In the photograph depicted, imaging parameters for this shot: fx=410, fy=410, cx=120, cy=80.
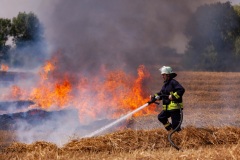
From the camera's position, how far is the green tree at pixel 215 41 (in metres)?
41.7


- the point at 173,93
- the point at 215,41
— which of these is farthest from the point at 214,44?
the point at 173,93

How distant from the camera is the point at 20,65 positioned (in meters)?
39.9

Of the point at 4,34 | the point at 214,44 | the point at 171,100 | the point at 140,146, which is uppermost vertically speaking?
the point at 4,34

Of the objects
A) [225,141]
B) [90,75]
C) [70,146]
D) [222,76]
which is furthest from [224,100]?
[70,146]

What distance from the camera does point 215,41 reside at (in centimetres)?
4306

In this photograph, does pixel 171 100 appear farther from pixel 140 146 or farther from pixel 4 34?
pixel 4 34

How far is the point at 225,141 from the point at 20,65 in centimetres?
3175

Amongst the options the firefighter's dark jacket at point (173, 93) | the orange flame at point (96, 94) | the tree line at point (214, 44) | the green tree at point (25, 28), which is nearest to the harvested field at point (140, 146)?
the firefighter's dark jacket at point (173, 93)

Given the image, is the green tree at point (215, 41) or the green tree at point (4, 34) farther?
the green tree at point (4, 34)

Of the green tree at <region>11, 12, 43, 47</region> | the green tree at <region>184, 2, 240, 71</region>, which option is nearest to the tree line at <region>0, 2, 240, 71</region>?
the green tree at <region>184, 2, 240, 71</region>

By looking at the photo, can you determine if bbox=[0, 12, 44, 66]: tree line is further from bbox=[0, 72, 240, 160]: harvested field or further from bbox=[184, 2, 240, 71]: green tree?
bbox=[0, 72, 240, 160]: harvested field

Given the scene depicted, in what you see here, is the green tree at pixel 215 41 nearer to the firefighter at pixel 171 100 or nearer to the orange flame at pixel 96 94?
the orange flame at pixel 96 94

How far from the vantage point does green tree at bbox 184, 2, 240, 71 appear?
4166 cm

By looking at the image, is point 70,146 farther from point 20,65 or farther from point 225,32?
point 225,32
